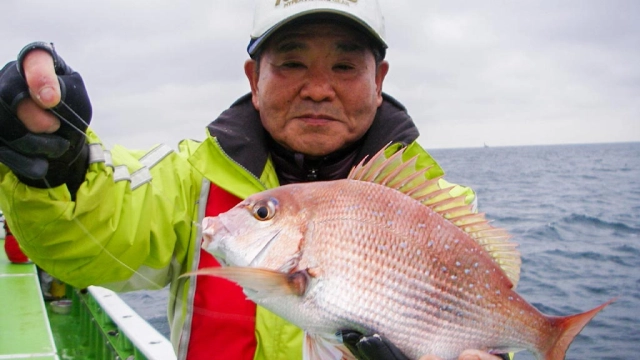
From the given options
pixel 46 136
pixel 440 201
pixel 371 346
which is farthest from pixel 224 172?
pixel 371 346

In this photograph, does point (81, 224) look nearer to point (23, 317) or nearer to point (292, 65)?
point (292, 65)

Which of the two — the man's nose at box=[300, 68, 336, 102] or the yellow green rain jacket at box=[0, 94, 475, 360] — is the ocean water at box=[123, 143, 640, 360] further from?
the yellow green rain jacket at box=[0, 94, 475, 360]

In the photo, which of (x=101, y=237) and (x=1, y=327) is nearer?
(x=101, y=237)

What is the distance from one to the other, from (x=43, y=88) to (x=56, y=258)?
0.71m

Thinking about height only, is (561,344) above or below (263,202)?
below

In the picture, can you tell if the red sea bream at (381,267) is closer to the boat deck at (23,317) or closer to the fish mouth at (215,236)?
the fish mouth at (215,236)

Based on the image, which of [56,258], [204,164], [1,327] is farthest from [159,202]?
[1,327]

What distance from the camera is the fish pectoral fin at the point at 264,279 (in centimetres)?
168

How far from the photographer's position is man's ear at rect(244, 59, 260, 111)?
9.43 ft

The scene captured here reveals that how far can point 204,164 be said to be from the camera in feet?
8.39

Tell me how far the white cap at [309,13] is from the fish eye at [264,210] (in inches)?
34.7

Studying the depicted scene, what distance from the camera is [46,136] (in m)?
1.81

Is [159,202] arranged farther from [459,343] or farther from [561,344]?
[561,344]

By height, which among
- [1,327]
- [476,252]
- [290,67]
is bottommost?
[1,327]
